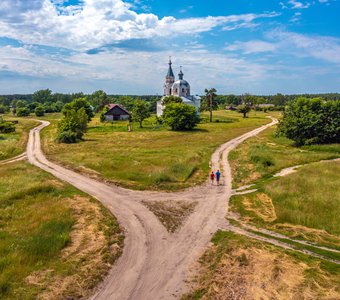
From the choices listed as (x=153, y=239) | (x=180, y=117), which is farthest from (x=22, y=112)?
(x=153, y=239)

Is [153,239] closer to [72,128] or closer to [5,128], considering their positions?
[72,128]

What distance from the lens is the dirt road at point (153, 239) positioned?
14867mm

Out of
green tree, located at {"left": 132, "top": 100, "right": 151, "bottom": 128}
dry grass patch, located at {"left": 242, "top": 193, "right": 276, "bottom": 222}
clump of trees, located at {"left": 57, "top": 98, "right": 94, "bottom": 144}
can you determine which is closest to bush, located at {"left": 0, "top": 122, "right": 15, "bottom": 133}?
clump of trees, located at {"left": 57, "top": 98, "right": 94, "bottom": 144}

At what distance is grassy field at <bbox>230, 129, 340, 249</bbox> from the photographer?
22.2m

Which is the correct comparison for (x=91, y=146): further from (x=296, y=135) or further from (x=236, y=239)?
(x=236, y=239)

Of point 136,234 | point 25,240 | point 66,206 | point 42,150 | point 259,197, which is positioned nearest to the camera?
point 25,240

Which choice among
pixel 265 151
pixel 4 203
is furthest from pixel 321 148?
pixel 4 203

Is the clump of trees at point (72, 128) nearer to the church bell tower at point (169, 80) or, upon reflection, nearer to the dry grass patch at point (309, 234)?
the dry grass patch at point (309, 234)

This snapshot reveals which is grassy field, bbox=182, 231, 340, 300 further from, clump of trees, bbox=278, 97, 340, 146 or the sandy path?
clump of trees, bbox=278, 97, 340, 146

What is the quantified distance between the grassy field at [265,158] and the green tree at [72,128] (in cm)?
3402

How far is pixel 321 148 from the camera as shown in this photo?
164 feet

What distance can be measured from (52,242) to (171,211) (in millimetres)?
9580

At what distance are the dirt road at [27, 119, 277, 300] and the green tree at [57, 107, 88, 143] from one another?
2945 centimetres

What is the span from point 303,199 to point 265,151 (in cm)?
2187
